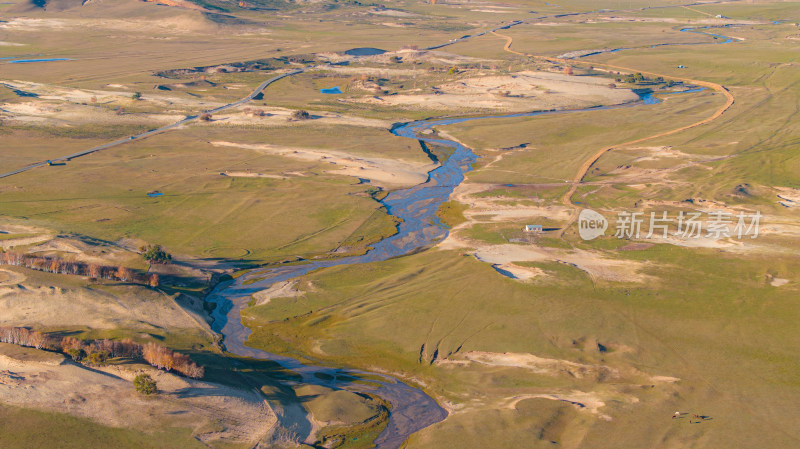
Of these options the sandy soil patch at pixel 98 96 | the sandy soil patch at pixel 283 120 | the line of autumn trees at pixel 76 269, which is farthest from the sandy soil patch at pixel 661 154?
the sandy soil patch at pixel 98 96

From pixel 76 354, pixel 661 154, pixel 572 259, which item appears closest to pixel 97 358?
pixel 76 354

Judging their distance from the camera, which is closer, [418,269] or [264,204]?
[418,269]

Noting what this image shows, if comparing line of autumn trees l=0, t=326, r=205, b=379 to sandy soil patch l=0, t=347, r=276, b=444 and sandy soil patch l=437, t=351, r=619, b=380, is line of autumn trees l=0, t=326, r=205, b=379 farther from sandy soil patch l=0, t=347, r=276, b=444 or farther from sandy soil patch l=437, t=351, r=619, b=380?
sandy soil patch l=437, t=351, r=619, b=380

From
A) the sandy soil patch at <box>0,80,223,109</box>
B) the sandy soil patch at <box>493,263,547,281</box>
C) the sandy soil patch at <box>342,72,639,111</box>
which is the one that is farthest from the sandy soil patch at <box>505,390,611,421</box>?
the sandy soil patch at <box>0,80,223,109</box>

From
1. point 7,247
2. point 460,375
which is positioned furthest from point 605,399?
point 7,247

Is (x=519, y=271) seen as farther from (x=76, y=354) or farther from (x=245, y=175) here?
(x=245, y=175)

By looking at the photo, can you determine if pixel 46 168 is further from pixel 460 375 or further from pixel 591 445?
pixel 591 445

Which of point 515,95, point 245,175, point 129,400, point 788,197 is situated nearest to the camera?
point 129,400
